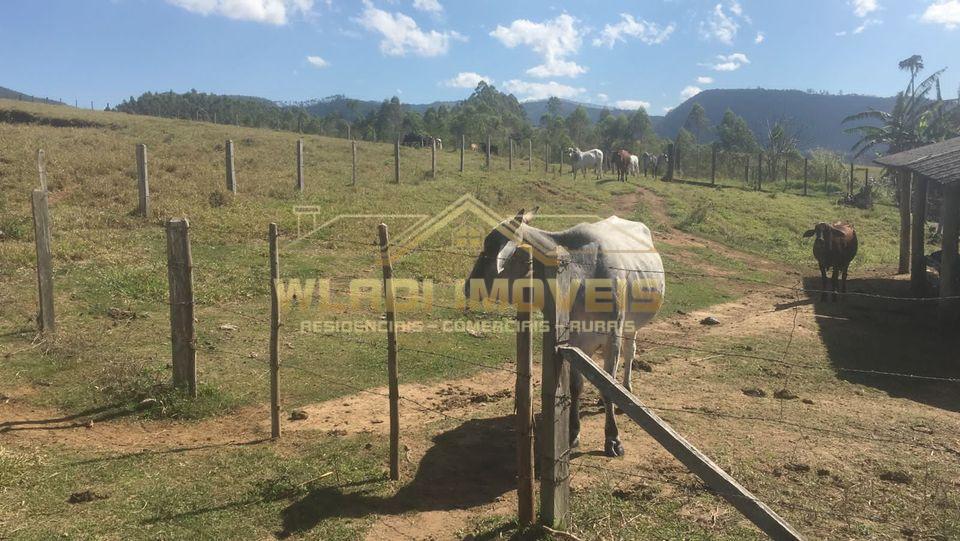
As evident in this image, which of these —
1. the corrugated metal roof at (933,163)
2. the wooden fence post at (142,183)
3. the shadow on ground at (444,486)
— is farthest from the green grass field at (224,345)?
the corrugated metal roof at (933,163)

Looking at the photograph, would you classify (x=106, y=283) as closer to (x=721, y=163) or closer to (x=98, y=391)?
(x=98, y=391)

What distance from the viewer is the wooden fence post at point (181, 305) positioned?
21.3 feet

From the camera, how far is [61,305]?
28.7 feet

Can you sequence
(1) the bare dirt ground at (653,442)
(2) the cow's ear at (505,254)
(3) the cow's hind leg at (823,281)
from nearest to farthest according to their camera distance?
1. (1) the bare dirt ground at (653,442)
2. (2) the cow's ear at (505,254)
3. (3) the cow's hind leg at (823,281)

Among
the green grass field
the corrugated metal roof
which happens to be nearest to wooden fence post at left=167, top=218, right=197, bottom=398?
the green grass field

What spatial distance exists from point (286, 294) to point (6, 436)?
516 centimetres

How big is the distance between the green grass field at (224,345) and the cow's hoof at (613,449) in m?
0.56

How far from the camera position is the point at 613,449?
573 centimetres

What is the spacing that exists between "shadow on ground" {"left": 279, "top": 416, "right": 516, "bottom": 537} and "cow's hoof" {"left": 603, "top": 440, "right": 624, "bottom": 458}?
0.86 metres

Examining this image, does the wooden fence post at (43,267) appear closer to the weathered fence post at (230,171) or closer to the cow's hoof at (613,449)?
the cow's hoof at (613,449)

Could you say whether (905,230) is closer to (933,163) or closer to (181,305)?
(933,163)

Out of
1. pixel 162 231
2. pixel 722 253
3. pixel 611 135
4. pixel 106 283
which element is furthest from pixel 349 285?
pixel 611 135

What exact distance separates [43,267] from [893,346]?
12.2 meters

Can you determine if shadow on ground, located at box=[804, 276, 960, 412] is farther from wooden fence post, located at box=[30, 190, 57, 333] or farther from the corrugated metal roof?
wooden fence post, located at box=[30, 190, 57, 333]
